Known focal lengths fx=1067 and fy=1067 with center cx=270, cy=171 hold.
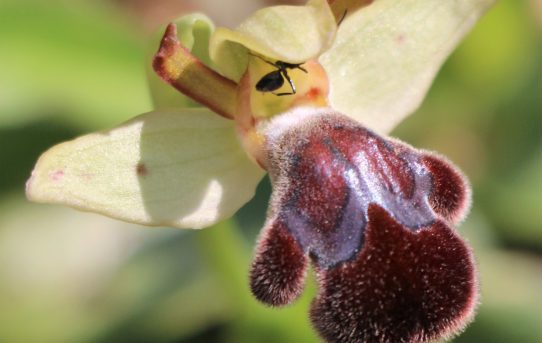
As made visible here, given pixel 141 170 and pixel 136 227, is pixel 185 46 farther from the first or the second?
pixel 136 227

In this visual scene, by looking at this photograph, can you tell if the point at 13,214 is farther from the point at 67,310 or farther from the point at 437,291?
the point at 437,291

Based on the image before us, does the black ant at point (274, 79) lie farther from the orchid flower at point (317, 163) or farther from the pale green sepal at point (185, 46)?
the pale green sepal at point (185, 46)

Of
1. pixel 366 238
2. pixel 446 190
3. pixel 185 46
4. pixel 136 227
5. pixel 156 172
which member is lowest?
pixel 136 227

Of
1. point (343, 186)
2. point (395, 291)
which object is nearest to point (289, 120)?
point (343, 186)

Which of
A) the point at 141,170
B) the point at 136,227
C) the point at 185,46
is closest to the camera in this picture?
the point at 141,170

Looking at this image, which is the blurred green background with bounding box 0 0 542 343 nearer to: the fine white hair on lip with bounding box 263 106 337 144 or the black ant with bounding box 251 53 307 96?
the fine white hair on lip with bounding box 263 106 337 144

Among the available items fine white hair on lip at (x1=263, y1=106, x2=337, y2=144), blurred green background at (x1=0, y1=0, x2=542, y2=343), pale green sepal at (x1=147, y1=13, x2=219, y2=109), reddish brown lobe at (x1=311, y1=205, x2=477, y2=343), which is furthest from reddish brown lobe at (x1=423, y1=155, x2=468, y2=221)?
blurred green background at (x1=0, y1=0, x2=542, y2=343)

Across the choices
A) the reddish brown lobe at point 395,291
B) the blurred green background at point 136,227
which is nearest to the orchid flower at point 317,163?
the reddish brown lobe at point 395,291
